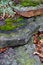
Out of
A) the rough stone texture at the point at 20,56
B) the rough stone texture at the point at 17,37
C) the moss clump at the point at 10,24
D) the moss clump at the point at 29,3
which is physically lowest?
the rough stone texture at the point at 20,56

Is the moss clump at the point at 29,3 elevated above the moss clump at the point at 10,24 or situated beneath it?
elevated above

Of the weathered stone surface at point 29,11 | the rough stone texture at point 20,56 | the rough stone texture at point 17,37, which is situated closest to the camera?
the rough stone texture at point 20,56

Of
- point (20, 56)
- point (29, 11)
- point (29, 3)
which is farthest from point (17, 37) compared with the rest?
point (29, 3)

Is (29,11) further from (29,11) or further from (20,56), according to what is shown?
(20,56)

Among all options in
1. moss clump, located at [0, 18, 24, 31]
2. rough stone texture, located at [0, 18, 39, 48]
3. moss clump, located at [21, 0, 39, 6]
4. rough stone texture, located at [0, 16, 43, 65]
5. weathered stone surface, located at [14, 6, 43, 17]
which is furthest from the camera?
moss clump, located at [21, 0, 39, 6]

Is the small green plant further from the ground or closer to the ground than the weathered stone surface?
closer to the ground

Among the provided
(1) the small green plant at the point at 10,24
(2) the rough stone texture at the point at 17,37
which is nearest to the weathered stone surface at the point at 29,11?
(1) the small green plant at the point at 10,24

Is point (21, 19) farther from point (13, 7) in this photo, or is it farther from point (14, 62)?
point (14, 62)

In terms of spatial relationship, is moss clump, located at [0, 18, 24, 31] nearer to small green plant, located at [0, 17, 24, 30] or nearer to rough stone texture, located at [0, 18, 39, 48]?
small green plant, located at [0, 17, 24, 30]

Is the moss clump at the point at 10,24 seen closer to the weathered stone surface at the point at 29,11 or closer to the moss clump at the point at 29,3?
the weathered stone surface at the point at 29,11

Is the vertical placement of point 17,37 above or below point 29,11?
below

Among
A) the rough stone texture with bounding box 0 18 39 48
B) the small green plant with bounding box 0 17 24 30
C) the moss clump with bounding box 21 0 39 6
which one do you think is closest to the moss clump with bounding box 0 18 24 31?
the small green plant with bounding box 0 17 24 30
